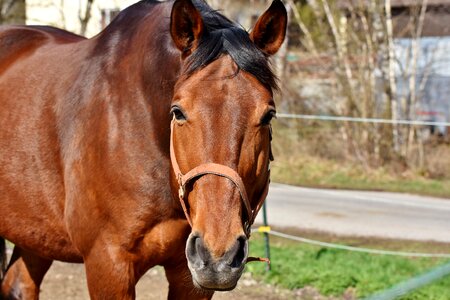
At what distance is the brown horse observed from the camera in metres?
2.99

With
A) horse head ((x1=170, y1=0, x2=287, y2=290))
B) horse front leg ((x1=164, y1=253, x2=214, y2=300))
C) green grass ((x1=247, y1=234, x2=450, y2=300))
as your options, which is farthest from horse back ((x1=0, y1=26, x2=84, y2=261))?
green grass ((x1=247, y1=234, x2=450, y2=300))

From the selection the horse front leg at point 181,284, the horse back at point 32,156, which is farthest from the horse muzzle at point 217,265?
the horse back at point 32,156

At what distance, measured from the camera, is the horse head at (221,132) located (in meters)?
2.85

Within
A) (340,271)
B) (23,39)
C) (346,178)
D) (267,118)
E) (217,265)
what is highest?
(267,118)

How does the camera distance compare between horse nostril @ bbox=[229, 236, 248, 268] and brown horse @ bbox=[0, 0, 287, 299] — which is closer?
horse nostril @ bbox=[229, 236, 248, 268]

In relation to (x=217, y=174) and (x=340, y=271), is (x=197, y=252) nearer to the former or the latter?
(x=217, y=174)

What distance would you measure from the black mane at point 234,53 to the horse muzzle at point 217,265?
2.31ft

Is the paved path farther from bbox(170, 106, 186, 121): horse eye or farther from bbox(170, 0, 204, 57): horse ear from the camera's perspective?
bbox(170, 106, 186, 121): horse eye

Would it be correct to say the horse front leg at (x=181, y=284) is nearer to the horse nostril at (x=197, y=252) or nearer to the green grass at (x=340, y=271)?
the horse nostril at (x=197, y=252)

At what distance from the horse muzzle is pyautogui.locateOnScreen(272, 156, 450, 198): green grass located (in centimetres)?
973

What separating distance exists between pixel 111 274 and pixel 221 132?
1054 millimetres

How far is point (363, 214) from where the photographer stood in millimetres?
10602

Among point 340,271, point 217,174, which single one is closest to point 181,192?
point 217,174

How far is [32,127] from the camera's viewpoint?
166 inches
